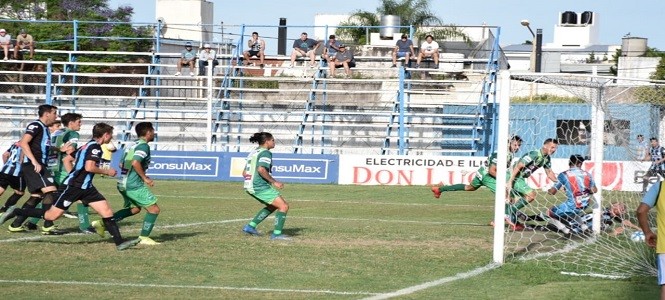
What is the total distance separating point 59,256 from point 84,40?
31776 millimetres

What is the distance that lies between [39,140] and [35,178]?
63 centimetres

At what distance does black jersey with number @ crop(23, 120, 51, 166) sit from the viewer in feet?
52.5

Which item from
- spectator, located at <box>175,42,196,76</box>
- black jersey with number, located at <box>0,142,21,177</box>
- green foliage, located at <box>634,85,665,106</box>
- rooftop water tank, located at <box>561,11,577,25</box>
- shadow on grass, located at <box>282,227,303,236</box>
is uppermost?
rooftop water tank, located at <box>561,11,577,25</box>

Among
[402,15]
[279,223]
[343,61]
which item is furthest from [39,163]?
[402,15]

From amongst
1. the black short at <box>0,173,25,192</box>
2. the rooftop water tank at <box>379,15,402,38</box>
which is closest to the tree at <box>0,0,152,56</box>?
the rooftop water tank at <box>379,15,402,38</box>

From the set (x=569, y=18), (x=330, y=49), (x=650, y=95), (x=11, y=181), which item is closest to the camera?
(x=11, y=181)

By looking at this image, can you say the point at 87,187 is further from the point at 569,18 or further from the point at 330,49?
the point at 569,18

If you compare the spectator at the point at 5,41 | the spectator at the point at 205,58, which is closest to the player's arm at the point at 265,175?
the spectator at the point at 205,58

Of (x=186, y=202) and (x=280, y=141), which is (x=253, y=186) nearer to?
(x=186, y=202)

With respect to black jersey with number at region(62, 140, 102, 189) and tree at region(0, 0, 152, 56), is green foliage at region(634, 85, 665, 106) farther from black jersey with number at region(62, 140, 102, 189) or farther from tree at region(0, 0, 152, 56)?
tree at region(0, 0, 152, 56)

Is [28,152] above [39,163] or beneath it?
above

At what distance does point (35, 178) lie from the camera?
16.3 meters

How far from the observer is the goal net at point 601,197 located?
1376cm

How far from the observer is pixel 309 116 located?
38844 mm
